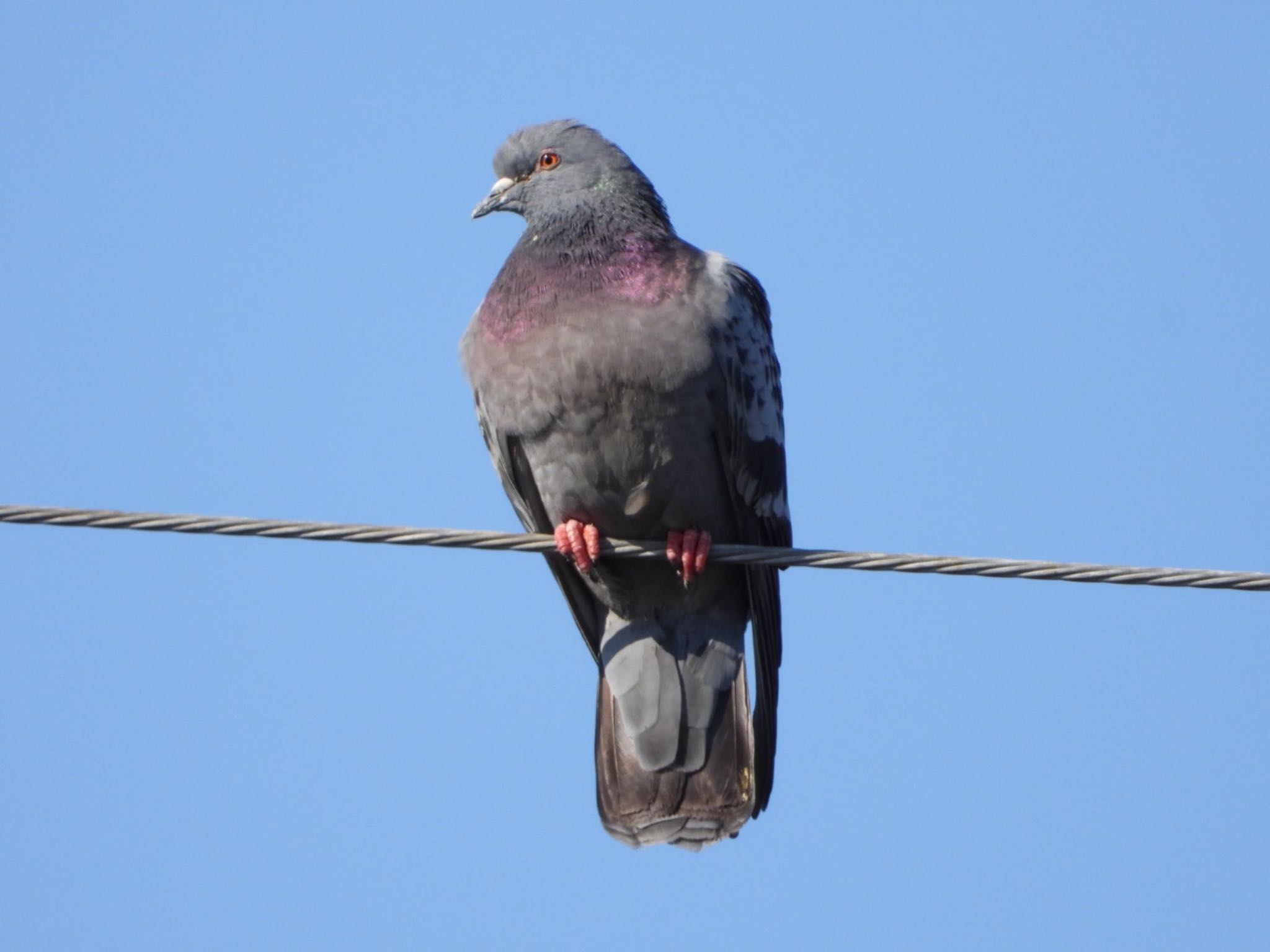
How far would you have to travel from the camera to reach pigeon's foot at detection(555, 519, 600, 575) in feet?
21.4

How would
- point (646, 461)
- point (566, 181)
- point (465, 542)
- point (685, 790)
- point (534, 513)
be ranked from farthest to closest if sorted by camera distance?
point (566, 181), point (534, 513), point (685, 790), point (646, 461), point (465, 542)

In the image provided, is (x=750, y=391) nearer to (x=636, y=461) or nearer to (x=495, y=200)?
(x=636, y=461)

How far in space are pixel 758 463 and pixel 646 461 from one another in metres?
0.51

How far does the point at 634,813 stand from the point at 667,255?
2165 mm

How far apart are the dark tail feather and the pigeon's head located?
1917 mm

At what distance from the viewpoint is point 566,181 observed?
7.20 meters

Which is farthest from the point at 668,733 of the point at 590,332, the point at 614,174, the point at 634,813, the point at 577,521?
the point at 614,174

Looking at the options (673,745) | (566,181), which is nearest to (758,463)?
(673,745)

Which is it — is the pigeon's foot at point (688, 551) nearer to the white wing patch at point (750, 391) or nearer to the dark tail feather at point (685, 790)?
the white wing patch at point (750, 391)

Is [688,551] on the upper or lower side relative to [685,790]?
upper

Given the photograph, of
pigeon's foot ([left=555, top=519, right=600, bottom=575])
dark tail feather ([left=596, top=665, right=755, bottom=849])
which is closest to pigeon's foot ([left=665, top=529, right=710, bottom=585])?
pigeon's foot ([left=555, top=519, right=600, bottom=575])

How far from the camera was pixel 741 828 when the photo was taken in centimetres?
669

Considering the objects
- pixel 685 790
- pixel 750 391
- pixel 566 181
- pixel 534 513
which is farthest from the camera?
pixel 566 181

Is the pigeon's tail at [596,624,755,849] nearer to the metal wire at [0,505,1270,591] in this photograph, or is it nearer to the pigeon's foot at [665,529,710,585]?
the pigeon's foot at [665,529,710,585]
